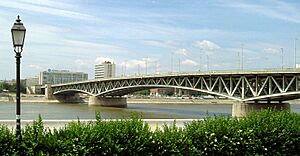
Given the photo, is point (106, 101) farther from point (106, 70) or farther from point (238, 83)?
point (106, 70)

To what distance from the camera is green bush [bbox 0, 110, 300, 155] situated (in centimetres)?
1072

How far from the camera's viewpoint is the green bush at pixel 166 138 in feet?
35.2

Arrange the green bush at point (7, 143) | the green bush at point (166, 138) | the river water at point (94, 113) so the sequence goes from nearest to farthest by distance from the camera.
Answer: the green bush at point (7, 143)
the green bush at point (166, 138)
the river water at point (94, 113)

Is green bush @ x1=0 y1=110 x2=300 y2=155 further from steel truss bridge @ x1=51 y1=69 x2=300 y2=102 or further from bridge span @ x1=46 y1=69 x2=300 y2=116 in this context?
steel truss bridge @ x1=51 y1=69 x2=300 y2=102

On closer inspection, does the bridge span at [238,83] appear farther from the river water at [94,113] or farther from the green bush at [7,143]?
the green bush at [7,143]

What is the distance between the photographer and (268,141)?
13648mm

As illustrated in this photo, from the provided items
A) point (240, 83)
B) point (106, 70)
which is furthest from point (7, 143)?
point (106, 70)

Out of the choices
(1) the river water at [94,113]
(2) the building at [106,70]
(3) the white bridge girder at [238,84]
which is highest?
(2) the building at [106,70]

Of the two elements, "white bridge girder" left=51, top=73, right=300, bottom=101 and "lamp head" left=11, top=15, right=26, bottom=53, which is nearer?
"lamp head" left=11, top=15, right=26, bottom=53

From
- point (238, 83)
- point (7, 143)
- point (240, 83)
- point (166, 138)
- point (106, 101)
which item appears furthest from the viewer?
point (106, 101)

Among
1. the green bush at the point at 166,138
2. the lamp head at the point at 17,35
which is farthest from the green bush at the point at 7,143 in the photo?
the lamp head at the point at 17,35

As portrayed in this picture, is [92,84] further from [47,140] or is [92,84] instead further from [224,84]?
[47,140]

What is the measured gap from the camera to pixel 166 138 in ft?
39.6

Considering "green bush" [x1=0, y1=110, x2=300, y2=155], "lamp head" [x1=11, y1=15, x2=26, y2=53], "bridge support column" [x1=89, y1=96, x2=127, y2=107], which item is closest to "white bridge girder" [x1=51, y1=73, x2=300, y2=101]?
"bridge support column" [x1=89, y1=96, x2=127, y2=107]
